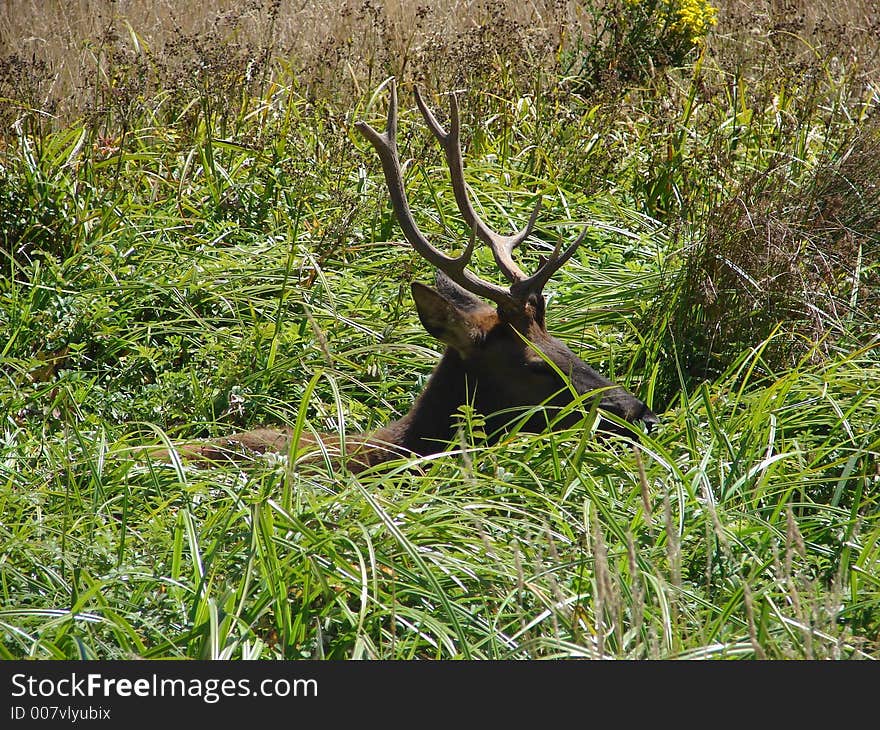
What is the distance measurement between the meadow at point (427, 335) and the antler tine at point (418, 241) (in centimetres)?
53

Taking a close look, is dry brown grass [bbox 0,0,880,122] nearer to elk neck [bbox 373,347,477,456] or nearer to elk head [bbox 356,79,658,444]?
elk head [bbox 356,79,658,444]

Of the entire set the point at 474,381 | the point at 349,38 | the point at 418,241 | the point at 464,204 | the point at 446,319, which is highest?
the point at 349,38

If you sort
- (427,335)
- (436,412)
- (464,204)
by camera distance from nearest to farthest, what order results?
(436,412)
(464,204)
(427,335)

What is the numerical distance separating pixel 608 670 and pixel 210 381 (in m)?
3.01

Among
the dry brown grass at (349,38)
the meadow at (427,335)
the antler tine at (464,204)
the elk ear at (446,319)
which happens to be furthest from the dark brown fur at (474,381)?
the dry brown grass at (349,38)

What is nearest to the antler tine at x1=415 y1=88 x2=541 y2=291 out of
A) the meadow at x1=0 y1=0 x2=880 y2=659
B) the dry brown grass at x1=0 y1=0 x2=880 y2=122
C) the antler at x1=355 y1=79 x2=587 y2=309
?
the antler at x1=355 y1=79 x2=587 y2=309

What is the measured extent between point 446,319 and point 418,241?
0.42 metres

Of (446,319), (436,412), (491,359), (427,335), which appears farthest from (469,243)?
(427,335)

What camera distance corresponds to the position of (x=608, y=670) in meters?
2.54

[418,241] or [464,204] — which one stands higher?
[464,204]

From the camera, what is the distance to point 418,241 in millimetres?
4859

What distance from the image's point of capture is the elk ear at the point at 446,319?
4.62m

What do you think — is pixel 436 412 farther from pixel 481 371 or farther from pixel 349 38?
pixel 349 38

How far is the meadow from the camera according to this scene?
2.92 metres
